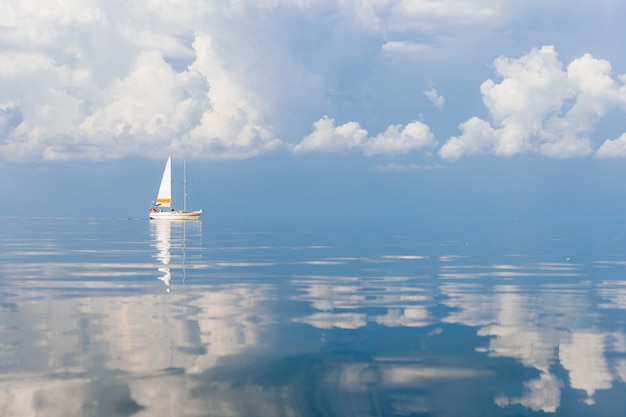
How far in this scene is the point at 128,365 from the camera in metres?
24.8

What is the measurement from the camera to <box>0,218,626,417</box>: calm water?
21.0m

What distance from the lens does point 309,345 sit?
29.1 m

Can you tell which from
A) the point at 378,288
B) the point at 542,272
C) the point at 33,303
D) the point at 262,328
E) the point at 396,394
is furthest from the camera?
the point at 542,272

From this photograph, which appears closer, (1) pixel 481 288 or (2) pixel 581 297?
(2) pixel 581 297

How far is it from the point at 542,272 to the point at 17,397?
49734mm

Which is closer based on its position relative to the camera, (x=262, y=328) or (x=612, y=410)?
(x=612, y=410)

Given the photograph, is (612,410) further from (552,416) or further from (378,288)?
(378,288)

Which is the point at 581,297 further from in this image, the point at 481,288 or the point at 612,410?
the point at 612,410

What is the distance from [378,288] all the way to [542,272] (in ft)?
64.6

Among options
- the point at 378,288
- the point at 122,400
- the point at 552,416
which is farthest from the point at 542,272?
the point at 122,400

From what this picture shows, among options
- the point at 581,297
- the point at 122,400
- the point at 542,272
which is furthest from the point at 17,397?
the point at 542,272

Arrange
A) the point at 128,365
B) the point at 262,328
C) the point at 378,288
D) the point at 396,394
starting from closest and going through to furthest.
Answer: the point at 396,394 → the point at 128,365 → the point at 262,328 → the point at 378,288

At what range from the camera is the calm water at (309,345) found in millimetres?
20969

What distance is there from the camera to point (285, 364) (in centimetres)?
2569
